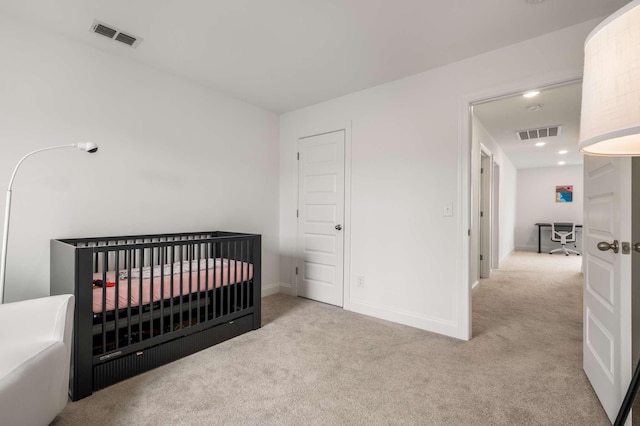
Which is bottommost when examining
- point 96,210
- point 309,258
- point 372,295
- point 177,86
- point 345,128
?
point 372,295

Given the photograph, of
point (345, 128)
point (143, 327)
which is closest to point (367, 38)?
point (345, 128)

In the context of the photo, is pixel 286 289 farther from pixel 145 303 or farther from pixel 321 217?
pixel 145 303

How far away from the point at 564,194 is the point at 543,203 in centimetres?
49

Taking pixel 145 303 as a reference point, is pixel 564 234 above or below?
above

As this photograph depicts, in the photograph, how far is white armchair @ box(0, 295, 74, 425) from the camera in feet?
3.71

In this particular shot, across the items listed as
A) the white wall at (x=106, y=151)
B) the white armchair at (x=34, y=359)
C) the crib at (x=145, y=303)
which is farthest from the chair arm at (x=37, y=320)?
the white wall at (x=106, y=151)

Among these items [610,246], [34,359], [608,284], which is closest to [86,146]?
[34,359]

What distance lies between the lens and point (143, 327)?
210 cm

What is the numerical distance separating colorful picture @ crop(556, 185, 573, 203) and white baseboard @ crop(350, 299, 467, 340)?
7546 mm

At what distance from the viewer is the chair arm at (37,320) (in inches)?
54.4

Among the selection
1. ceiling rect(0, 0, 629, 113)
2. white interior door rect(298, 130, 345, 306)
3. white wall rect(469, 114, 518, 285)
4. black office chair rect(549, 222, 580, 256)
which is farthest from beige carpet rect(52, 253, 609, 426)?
black office chair rect(549, 222, 580, 256)

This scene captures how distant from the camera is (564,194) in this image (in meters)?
7.82

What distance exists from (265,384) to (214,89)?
2.76 m

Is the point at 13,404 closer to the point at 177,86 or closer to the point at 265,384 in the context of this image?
the point at 265,384
